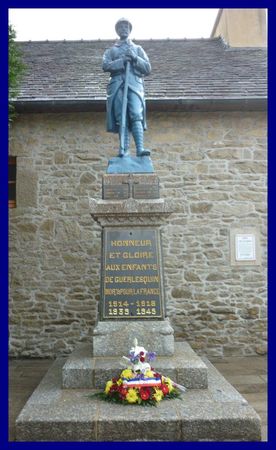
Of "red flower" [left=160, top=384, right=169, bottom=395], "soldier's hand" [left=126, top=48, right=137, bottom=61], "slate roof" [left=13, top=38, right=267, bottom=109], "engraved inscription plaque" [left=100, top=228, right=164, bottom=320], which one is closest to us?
"red flower" [left=160, top=384, right=169, bottom=395]

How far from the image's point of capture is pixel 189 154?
7953 millimetres

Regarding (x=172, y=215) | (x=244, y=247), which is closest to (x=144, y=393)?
(x=172, y=215)

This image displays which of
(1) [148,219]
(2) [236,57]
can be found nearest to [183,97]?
(2) [236,57]

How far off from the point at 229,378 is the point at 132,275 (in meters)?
2.37

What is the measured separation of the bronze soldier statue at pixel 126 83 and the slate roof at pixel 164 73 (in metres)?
2.25

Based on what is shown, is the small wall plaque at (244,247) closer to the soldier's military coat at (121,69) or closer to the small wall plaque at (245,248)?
the small wall plaque at (245,248)

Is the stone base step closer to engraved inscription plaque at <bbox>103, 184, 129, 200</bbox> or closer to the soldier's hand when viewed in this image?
engraved inscription plaque at <bbox>103, 184, 129, 200</bbox>

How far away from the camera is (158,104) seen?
25.2ft

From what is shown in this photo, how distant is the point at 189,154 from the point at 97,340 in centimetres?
440

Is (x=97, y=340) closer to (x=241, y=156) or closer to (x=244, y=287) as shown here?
(x=244, y=287)

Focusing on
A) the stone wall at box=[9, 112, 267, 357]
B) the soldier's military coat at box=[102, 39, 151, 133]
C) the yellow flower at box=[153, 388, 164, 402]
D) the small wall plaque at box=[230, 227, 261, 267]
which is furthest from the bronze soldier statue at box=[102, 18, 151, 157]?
the small wall plaque at box=[230, 227, 261, 267]

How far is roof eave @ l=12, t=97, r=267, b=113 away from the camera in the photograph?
7.59 metres

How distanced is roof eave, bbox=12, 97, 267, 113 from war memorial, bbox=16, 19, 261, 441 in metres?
2.28

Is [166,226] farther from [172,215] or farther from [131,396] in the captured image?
[131,396]
